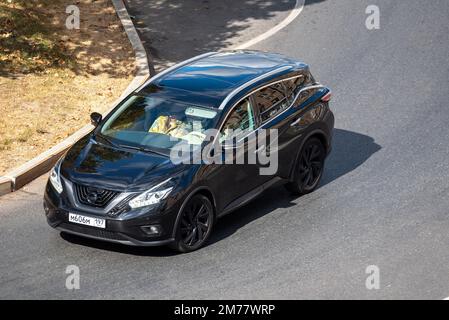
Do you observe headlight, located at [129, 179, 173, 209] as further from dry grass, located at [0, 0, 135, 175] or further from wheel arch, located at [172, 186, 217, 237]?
dry grass, located at [0, 0, 135, 175]

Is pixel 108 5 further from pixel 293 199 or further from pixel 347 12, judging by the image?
pixel 293 199

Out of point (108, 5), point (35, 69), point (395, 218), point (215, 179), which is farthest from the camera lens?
point (108, 5)

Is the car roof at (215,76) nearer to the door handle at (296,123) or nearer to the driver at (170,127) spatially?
the driver at (170,127)

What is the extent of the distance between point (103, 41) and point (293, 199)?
687 centimetres

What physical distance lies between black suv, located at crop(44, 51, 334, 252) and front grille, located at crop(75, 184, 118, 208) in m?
0.01

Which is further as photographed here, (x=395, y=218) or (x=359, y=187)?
(x=359, y=187)

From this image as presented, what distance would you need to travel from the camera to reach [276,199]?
48.1ft

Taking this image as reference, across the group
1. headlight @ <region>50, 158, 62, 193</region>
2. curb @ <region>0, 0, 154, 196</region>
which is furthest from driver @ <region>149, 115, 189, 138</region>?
curb @ <region>0, 0, 154, 196</region>

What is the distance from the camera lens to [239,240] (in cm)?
1319

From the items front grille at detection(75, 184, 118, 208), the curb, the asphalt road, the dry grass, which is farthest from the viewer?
the dry grass

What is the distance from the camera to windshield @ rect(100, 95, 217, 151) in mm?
13219

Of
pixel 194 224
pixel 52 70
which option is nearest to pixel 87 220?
pixel 194 224

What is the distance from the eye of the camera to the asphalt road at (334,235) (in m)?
11.9
